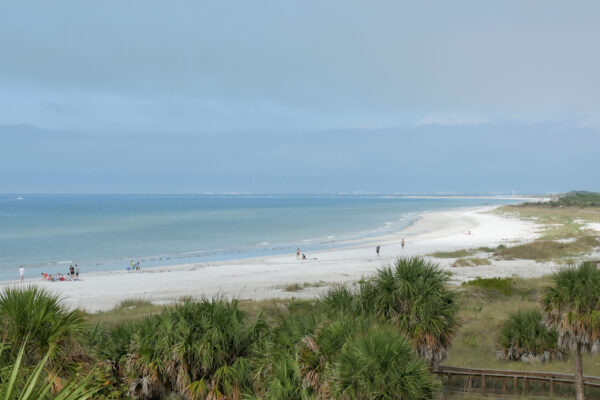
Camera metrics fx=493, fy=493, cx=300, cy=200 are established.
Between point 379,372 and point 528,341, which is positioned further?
point 528,341

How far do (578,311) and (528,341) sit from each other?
19.5 ft

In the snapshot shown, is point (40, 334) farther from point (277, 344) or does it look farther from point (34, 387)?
point (277, 344)

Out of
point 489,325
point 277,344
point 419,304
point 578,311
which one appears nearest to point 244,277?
point 489,325

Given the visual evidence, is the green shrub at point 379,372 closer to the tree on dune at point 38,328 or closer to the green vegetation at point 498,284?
the tree on dune at point 38,328

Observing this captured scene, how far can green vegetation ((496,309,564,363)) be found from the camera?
61.2ft

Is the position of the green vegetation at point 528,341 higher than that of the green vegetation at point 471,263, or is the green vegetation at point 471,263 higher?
the green vegetation at point 528,341

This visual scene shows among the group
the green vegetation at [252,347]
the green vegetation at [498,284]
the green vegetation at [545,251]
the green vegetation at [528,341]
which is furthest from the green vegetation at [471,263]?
the green vegetation at [252,347]

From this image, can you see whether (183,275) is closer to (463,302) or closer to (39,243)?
(463,302)

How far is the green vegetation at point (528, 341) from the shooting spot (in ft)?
61.2

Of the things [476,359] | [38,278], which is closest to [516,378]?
[476,359]

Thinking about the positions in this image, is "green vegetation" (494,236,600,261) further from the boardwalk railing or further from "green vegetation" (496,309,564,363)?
the boardwalk railing

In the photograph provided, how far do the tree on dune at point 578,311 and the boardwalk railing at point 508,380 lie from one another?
4.28 ft

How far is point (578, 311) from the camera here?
1358 centimetres

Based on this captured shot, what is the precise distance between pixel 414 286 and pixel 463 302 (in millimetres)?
17373
